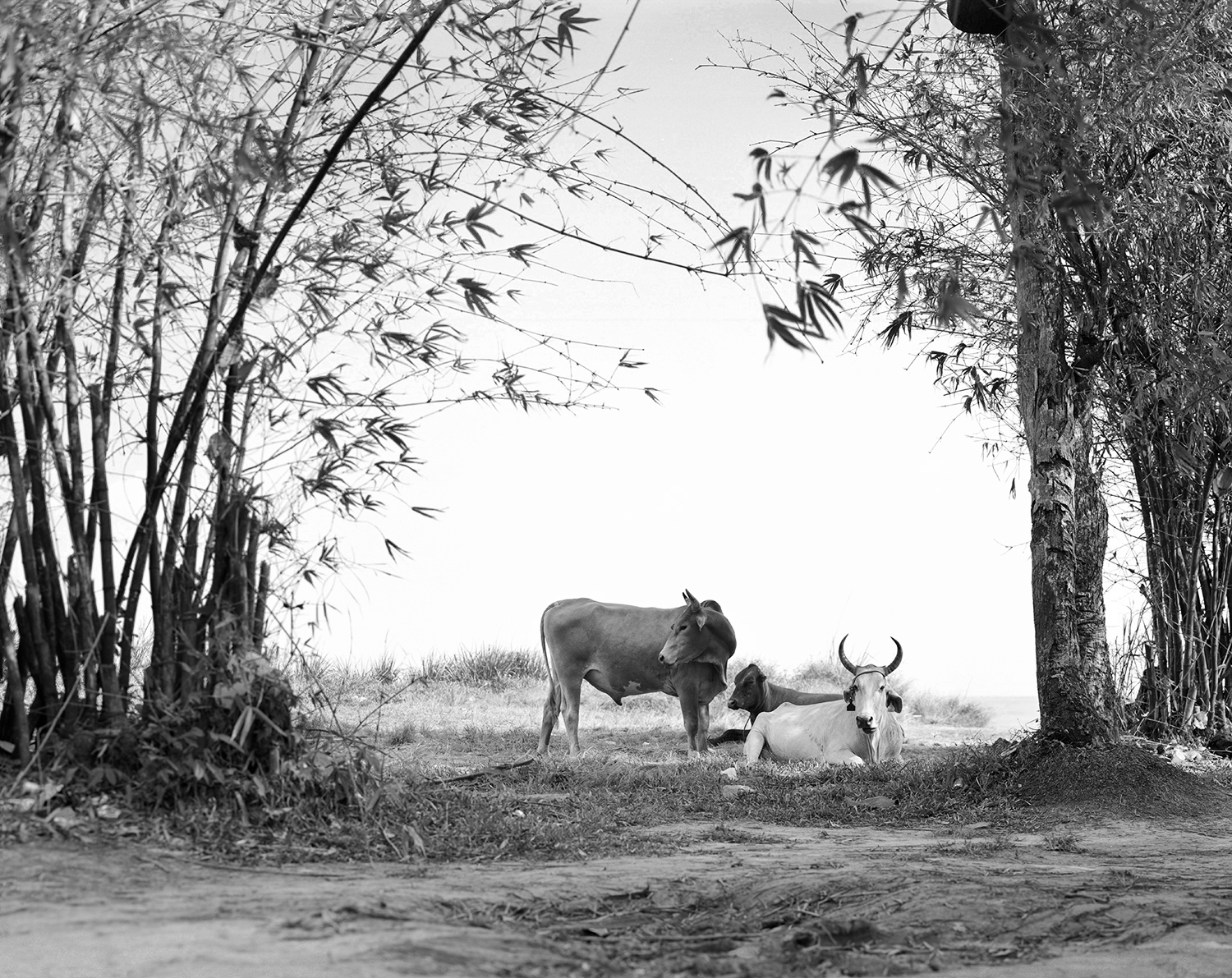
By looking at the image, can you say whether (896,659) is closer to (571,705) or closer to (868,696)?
(868,696)

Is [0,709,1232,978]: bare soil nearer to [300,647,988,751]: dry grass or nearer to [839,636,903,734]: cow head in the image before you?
[839,636,903,734]: cow head

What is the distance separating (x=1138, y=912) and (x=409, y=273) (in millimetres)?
3611

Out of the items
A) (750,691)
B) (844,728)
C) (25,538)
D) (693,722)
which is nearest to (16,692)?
(25,538)

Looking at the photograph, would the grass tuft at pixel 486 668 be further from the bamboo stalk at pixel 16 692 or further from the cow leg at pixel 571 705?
the bamboo stalk at pixel 16 692

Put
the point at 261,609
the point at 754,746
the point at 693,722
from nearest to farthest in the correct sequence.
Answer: the point at 261,609 < the point at 754,746 < the point at 693,722

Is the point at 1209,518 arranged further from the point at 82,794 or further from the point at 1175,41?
the point at 82,794

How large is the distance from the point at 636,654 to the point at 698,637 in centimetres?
62

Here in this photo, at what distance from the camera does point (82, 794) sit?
4574mm

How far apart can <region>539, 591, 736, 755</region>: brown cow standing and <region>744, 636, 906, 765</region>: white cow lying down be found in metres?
0.65

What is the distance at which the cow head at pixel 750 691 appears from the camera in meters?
11.3

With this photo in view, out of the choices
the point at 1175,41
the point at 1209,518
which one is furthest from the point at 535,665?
the point at 1175,41

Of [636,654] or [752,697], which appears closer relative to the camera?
[636,654]

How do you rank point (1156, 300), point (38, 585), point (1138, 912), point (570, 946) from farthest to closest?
point (1156, 300) → point (38, 585) → point (1138, 912) → point (570, 946)

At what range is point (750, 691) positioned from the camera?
11.3 m
